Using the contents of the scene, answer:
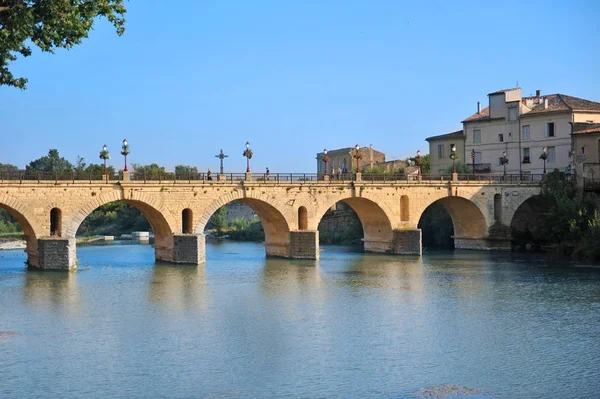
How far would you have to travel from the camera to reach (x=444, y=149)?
69.4 m

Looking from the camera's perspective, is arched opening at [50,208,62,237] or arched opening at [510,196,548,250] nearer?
arched opening at [50,208,62,237]

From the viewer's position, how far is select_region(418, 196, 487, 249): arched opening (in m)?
59.6

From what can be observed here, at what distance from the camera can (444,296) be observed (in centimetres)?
3597

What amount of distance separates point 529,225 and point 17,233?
1841 inches

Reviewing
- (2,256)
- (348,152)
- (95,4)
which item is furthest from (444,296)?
(348,152)

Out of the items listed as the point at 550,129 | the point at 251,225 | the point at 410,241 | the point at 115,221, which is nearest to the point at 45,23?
the point at 410,241

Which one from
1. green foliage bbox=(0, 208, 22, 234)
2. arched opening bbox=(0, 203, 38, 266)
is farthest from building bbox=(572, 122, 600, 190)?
green foliage bbox=(0, 208, 22, 234)

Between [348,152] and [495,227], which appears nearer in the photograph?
[495,227]

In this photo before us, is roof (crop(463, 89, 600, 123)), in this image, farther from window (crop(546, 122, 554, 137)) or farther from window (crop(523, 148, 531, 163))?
window (crop(523, 148, 531, 163))

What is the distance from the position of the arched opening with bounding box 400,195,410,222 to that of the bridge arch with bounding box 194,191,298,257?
821 cm

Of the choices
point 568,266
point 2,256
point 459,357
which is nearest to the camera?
point 459,357

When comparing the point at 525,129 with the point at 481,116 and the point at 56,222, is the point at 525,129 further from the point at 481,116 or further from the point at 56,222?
the point at 56,222

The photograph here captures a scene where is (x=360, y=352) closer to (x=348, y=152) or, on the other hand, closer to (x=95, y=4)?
(x=95, y=4)

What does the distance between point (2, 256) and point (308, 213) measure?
21046 millimetres
